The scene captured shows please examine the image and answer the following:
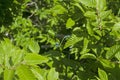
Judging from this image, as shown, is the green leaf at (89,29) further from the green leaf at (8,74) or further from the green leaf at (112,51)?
the green leaf at (8,74)

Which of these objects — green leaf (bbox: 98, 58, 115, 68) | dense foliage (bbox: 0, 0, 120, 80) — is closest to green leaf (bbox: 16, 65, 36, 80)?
dense foliage (bbox: 0, 0, 120, 80)

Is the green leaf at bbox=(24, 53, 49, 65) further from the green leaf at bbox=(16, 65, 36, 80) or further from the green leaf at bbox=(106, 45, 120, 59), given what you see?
the green leaf at bbox=(106, 45, 120, 59)

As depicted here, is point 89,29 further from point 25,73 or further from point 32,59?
point 25,73

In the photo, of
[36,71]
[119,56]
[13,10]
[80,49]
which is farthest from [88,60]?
[13,10]

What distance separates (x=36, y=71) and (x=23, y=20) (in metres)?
3.03

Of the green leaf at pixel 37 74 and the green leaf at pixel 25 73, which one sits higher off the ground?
the green leaf at pixel 25 73

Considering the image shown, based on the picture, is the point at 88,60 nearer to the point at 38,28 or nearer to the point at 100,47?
the point at 100,47

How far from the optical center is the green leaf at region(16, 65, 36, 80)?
4.52 ft

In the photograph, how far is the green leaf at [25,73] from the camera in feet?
4.52

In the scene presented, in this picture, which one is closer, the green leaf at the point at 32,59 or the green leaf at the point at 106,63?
the green leaf at the point at 32,59

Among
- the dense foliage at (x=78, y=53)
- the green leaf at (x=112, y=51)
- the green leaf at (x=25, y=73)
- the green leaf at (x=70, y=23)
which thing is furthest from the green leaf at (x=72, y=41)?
the green leaf at (x=25, y=73)

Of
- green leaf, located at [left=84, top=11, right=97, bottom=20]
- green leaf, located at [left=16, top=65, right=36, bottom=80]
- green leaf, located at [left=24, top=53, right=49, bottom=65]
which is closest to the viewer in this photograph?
green leaf, located at [left=16, top=65, right=36, bottom=80]

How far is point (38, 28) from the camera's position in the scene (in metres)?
4.73

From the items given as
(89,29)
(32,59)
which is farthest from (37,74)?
(89,29)
